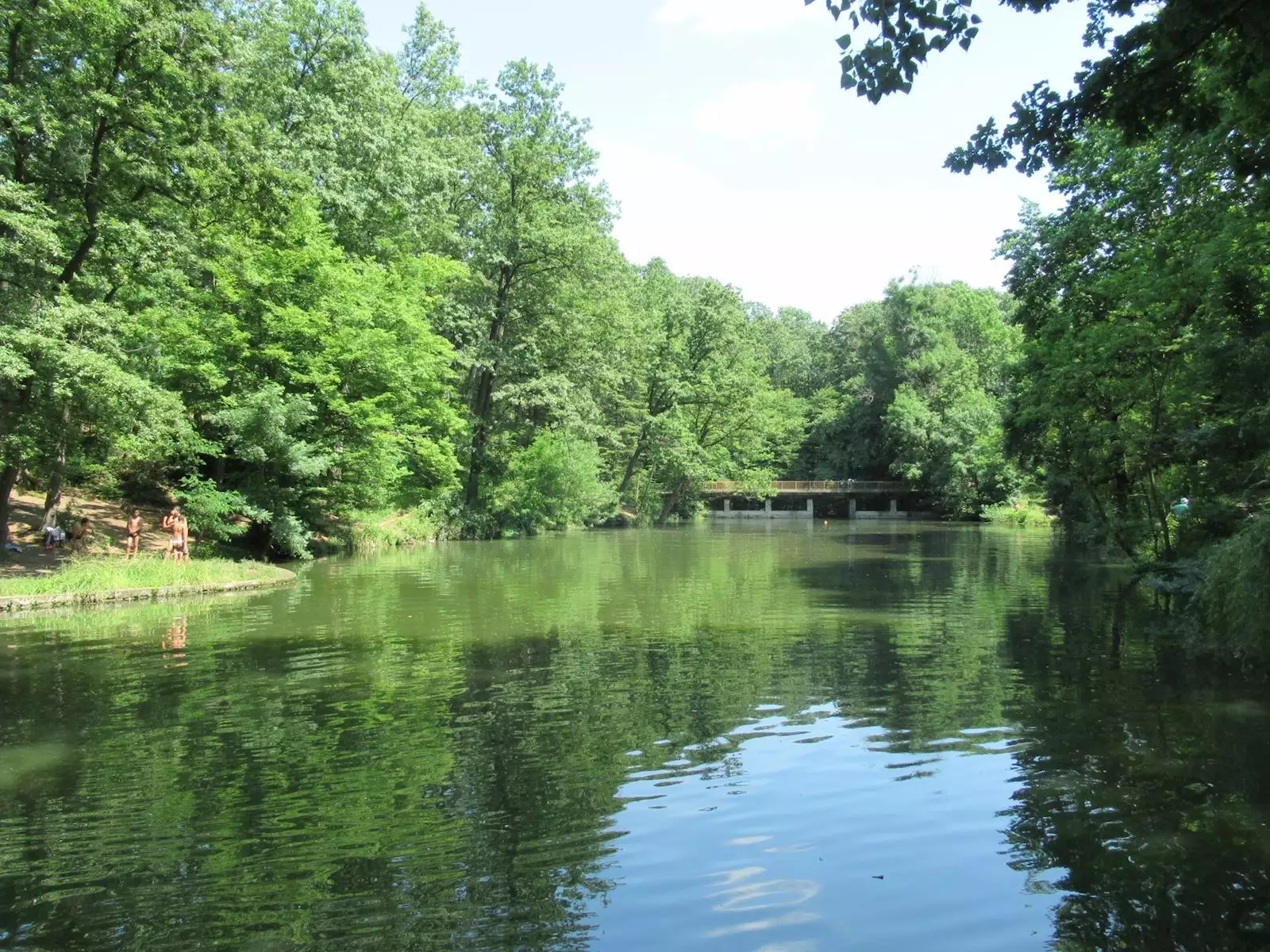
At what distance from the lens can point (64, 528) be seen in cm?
2441

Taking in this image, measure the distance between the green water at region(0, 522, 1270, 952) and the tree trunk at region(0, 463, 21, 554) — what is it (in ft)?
22.4

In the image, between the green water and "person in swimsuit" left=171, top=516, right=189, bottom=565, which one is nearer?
the green water

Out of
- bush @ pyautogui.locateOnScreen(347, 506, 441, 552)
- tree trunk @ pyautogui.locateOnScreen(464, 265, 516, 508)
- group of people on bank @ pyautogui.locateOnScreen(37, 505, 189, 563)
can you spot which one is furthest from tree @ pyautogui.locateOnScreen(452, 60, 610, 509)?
group of people on bank @ pyautogui.locateOnScreen(37, 505, 189, 563)

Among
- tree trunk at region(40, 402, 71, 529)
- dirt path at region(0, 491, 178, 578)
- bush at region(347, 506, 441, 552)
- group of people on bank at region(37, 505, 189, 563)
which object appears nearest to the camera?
tree trunk at region(40, 402, 71, 529)

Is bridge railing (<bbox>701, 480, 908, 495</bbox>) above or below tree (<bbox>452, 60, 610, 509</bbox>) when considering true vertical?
below

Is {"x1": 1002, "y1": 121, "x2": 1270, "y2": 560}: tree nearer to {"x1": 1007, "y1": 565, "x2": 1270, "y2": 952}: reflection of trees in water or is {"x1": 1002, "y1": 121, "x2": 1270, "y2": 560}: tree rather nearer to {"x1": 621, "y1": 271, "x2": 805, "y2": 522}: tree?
{"x1": 1007, "y1": 565, "x2": 1270, "y2": 952}: reflection of trees in water

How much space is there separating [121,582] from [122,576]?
0.26 m

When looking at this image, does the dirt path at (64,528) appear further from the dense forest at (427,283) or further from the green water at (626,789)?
the green water at (626,789)

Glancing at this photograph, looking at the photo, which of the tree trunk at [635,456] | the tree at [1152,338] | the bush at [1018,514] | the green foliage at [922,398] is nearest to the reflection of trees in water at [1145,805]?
the tree at [1152,338]

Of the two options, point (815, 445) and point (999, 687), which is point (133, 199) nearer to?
point (999, 687)

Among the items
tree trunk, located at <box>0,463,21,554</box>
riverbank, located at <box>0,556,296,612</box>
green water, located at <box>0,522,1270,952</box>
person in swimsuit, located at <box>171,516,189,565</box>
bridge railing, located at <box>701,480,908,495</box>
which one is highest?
bridge railing, located at <box>701,480,908,495</box>

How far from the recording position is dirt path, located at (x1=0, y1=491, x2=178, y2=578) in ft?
66.4

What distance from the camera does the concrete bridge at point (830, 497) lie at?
254 ft

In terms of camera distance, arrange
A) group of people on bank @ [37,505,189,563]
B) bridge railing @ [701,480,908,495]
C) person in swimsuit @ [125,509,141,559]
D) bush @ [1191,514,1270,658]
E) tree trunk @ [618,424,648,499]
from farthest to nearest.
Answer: bridge railing @ [701,480,908,495] < tree trunk @ [618,424,648,499] < person in swimsuit @ [125,509,141,559] < group of people on bank @ [37,505,189,563] < bush @ [1191,514,1270,658]
